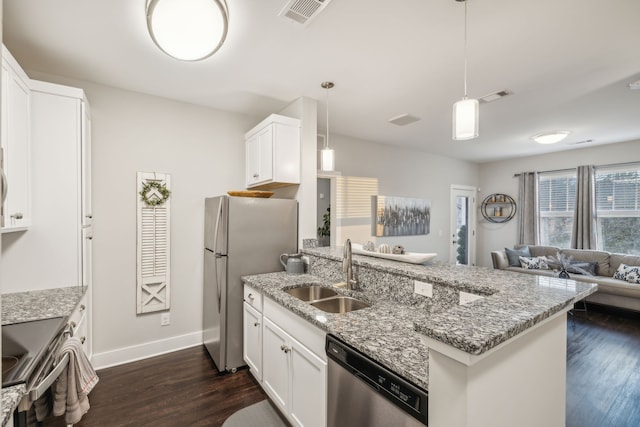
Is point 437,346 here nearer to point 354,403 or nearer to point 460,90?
point 354,403

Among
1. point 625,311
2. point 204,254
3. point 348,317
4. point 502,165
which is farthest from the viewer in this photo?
point 502,165

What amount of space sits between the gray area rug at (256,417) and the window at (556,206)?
6069mm

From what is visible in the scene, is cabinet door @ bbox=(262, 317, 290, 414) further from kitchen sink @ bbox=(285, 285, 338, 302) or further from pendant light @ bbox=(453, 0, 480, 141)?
pendant light @ bbox=(453, 0, 480, 141)

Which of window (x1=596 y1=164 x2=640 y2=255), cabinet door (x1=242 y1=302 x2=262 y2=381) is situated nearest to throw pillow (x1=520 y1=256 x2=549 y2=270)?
window (x1=596 y1=164 x2=640 y2=255)

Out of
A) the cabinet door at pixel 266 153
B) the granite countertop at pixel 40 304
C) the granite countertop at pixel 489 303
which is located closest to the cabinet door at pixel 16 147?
the granite countertop at pixel 40 304

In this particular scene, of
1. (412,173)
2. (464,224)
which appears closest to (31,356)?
(412,173)

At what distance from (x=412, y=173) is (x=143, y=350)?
4729 mm

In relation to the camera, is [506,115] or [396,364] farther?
[506,115]

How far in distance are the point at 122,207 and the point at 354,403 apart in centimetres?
268

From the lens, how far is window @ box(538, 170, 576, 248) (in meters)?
5.70

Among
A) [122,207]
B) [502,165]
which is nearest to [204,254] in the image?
[122,207]

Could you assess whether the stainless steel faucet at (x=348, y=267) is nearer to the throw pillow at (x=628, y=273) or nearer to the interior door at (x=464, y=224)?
the throw pillow at (x=628, y=273)

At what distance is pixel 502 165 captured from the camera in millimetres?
6641

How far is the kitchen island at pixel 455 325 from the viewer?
3.28 ft
